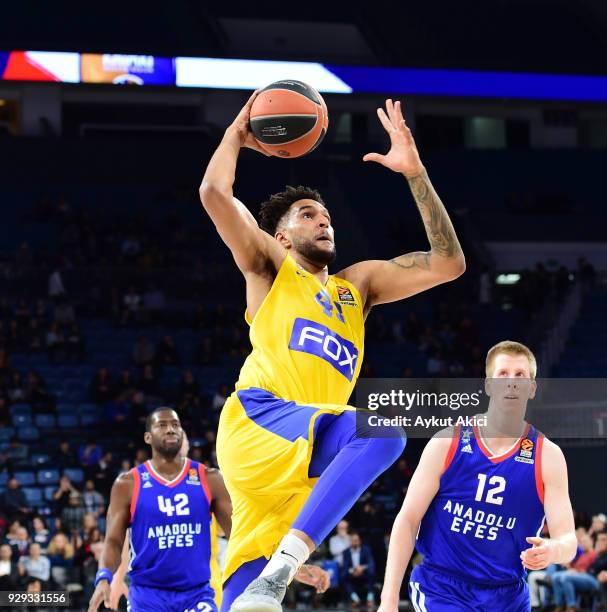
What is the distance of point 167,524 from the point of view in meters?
8.22

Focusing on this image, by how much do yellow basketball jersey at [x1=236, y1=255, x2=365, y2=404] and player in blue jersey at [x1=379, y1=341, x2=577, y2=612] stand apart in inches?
23.6

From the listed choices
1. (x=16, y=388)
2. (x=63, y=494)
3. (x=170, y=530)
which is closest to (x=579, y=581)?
(x=170, y=530)

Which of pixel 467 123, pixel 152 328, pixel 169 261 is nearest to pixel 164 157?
pixel 169 261

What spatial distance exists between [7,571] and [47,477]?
3563 mm

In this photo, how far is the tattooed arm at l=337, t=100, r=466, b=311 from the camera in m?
5.43

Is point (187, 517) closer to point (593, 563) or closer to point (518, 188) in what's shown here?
point (593, 563)

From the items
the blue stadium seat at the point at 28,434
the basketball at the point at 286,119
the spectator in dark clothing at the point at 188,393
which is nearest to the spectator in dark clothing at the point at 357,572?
the spectator in dark clothing at the point at 188,393

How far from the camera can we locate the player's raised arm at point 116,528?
776 centimetres

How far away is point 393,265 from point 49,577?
9.13m

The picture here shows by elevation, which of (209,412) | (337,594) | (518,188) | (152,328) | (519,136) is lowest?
(337,594)

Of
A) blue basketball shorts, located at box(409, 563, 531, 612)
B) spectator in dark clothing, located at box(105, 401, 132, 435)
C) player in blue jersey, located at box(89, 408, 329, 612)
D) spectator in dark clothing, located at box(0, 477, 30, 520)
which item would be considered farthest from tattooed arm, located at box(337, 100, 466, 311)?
spectator in dark clothing, located at box(105, 401, 132, 435)

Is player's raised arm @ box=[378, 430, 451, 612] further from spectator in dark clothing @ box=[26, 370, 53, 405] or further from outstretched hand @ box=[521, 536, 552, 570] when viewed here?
spectator in dark clothing @ box=[26, 370, 53, 405]

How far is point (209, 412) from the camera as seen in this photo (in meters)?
18.6

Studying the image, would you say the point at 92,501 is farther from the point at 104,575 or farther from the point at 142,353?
the point at 104,575
